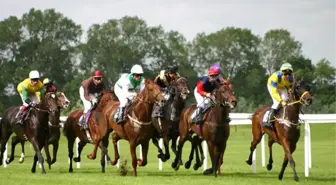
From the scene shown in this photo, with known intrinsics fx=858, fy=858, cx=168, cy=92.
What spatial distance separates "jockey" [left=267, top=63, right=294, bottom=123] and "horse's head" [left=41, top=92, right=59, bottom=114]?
472 cm

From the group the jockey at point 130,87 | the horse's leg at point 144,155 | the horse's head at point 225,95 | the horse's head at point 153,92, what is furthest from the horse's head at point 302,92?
the jockey at point 130,87

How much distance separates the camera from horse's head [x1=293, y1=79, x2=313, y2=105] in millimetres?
15914

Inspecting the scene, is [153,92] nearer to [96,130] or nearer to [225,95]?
[225,95]

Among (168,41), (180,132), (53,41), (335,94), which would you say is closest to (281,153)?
(180,132)

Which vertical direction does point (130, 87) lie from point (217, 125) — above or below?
above

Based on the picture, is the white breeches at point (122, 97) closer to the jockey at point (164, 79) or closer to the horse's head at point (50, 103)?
the jockey at point (164, 79)

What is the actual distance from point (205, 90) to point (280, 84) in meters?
1.64

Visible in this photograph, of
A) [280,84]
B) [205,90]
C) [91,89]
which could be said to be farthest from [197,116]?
[91,89]

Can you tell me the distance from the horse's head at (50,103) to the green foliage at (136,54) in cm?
5763

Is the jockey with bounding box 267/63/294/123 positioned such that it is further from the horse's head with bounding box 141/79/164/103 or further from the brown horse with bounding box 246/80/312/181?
the horse's head with bounding box 141/79/164/103

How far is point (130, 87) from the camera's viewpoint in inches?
719

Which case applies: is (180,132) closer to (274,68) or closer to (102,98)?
(102,98)

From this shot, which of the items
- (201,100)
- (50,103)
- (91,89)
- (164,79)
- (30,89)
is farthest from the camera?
(91,89)

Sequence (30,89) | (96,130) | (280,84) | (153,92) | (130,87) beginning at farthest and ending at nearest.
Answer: (96,130) < (30,89) < (130,87) < (280,84) < (153,92)
